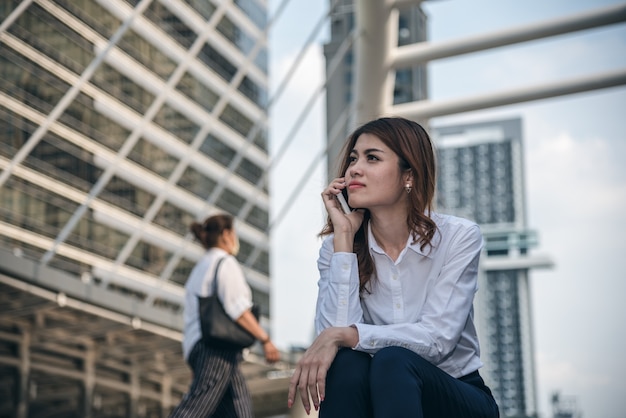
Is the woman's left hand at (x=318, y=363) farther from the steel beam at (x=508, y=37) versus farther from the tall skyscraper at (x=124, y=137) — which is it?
the tall skyscraper at (x=124, y=137)

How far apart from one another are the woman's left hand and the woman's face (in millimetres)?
426

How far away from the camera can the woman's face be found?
2.74m

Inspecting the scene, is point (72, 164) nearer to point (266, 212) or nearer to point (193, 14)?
point (193, 14)

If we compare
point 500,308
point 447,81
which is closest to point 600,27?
point 447,81

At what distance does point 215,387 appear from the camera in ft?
15.8

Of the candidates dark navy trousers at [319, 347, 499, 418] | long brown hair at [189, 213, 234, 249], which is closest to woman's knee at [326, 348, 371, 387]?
dark navy trousers at [319, 347, 499, 418]

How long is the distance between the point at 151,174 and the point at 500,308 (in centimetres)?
9882

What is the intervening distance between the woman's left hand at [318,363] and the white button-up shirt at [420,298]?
0.17 feet

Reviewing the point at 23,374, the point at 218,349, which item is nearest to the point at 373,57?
the point at 218,349

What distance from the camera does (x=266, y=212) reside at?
7125cm

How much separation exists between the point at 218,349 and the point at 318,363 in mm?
2701

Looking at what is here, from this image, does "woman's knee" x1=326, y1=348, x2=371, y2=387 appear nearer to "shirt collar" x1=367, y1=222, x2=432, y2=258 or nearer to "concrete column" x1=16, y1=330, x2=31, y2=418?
"shirt collar" x1=367, y1=222, x2=432, y2=258

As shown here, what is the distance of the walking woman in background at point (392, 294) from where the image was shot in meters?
2.36

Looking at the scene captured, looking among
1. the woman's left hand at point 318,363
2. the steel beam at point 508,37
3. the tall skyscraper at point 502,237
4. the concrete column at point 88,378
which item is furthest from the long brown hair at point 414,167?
the tall skyscraper at point 502,237
